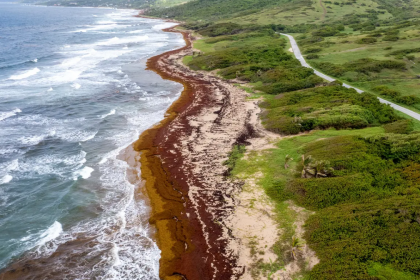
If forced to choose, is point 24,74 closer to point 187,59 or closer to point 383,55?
point 187,59

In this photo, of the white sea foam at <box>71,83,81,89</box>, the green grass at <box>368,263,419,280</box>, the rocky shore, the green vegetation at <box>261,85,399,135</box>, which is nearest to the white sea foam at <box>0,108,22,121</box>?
the white sea foam at <box>71,83,81,89</box>

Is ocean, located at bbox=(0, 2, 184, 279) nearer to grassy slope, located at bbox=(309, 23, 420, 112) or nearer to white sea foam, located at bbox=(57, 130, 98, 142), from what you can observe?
white sea foam, located at bbox=(57, 130, 98, 142)

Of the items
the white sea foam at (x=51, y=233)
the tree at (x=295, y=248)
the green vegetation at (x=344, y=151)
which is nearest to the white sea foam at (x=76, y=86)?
the green vegetation at (x=344, y=151)

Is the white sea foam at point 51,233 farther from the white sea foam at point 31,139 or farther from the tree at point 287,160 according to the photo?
the tree at point 287,160

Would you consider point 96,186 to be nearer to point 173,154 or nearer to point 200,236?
point 173,154

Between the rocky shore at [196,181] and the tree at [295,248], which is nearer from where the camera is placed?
the tree at [295,248]

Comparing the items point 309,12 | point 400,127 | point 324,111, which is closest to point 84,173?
point 324,111
